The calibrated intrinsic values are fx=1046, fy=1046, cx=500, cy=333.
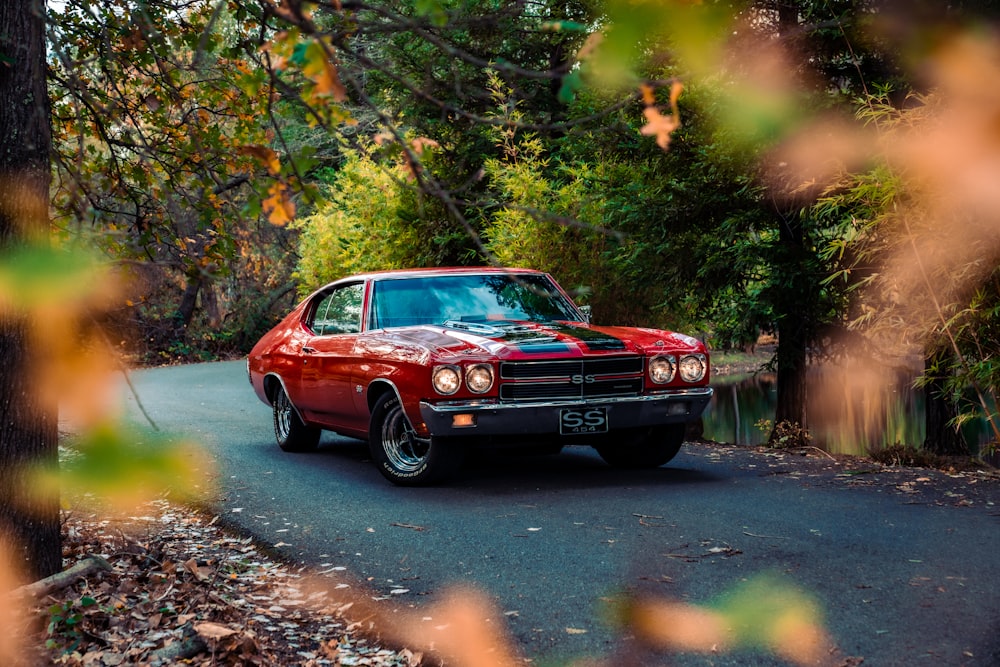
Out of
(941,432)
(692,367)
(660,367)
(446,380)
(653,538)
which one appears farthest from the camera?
(941,432)

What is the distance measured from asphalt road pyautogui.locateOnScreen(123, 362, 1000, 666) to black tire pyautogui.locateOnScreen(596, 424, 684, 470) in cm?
16

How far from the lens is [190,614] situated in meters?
4.71

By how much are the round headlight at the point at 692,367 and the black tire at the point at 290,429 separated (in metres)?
3.79

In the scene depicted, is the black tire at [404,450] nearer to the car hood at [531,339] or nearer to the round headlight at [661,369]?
the car hood at [531,339]

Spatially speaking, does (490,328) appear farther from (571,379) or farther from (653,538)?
(653,538)

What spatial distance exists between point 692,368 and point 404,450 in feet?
7.59

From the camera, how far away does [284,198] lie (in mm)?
3521

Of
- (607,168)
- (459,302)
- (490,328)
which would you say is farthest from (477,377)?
(607,168)

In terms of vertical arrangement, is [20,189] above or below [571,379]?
above

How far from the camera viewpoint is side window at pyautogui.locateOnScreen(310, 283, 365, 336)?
352 inches

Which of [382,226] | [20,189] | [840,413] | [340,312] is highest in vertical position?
[382,226]

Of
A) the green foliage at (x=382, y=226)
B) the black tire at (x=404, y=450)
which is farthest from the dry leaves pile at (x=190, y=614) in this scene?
the green foliage at (x=382, y=226)

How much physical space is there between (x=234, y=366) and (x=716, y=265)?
16667mm

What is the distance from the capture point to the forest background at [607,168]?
2.68 metres
